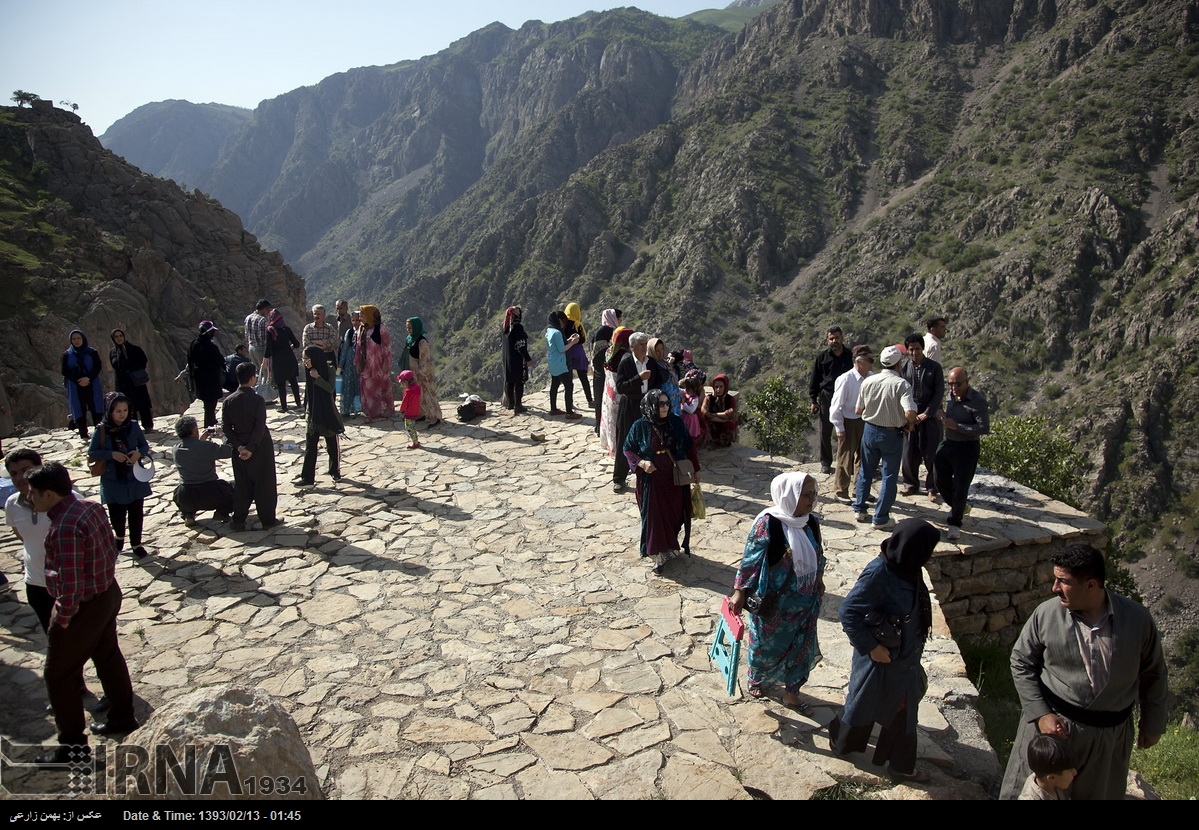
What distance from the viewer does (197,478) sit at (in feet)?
23.9

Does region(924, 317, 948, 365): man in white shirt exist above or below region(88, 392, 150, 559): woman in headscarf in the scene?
above

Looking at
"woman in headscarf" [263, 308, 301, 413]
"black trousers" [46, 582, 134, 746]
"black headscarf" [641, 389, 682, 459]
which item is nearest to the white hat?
"black headscarf" [641, 389, 682, 459]

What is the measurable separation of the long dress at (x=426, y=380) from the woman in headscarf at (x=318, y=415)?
5.92ft

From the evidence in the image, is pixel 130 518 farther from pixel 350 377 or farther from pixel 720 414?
pixel 720 414

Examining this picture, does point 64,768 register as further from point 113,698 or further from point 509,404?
point 509,404

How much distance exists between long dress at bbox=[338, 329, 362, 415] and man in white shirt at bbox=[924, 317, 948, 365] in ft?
26.8

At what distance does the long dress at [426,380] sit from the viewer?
10.3 m

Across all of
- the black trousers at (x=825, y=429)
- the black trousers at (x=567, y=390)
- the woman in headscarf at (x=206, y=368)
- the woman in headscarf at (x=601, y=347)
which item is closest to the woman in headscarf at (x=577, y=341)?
the black trousers at (x=567, y=390)

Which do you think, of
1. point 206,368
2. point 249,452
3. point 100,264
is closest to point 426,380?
point 206,368

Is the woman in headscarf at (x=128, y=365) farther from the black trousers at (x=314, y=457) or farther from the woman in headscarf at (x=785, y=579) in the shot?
the woman in headscarf at (x=785, y=579)

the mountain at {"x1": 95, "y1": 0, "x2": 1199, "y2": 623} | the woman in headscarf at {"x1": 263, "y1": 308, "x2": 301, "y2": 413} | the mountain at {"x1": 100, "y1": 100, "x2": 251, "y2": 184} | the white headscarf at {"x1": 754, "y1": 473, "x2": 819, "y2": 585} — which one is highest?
the mountain at {"x1": 100, "y1": 100, "x2": 251, "y2": 184}

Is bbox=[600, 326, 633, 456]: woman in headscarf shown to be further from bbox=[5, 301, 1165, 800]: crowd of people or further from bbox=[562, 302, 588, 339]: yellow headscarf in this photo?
bbox=[562, 302, 588, 339]: yellow headscarf

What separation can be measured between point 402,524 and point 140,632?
262 cm

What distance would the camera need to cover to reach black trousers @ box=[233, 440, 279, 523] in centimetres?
719
